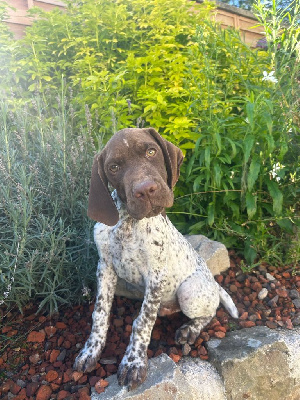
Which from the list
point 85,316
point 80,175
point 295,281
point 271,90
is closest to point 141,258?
point 85,316

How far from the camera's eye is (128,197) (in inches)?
73.4

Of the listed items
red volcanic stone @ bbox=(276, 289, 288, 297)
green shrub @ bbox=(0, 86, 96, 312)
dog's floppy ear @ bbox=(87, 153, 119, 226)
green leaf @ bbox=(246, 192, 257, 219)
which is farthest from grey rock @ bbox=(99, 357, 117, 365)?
green leaf @ bbox=(246, 192, 257, 219)

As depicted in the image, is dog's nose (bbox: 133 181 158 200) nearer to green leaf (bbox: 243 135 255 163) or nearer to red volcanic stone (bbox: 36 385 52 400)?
red volcanic stone (bbox: 36 385 52 400)

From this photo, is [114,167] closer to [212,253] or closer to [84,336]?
[84,336]

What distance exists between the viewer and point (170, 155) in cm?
211

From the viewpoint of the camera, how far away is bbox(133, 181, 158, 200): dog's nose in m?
1.80

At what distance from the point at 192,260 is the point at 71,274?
0.93m

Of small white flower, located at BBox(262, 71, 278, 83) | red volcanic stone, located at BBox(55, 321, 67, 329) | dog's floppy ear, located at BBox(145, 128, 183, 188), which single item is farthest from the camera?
small white flower, located at BBox(262, 71, 278, 83)

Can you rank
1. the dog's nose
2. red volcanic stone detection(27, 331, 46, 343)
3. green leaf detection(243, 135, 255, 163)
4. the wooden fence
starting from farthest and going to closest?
the wooden fence, green leaf detection(243, 135, 255, 163), red volcanic stone detection(27, 331, 46, 343), the dog's nose

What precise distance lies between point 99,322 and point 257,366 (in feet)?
3.34

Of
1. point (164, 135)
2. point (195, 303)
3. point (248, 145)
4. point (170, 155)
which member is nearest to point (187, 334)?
point (195, 303)

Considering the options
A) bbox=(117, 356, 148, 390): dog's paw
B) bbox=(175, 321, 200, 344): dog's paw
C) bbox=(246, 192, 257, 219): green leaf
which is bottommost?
bbox=(175, 321, 200, 344): dog's paw

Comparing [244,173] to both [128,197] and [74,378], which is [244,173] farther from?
[74,378]

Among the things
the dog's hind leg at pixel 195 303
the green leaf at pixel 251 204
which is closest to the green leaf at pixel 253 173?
the green leaf at pixel 251 204
